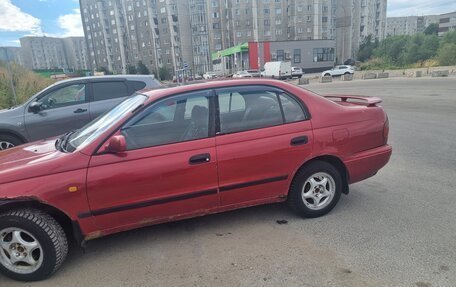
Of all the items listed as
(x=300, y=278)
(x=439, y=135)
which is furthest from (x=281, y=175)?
(x=439, y=135)

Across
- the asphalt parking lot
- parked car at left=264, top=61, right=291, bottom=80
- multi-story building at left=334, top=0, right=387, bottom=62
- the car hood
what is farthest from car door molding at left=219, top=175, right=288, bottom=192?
multi-story building at left=334, top=0, right=387, bottom=62

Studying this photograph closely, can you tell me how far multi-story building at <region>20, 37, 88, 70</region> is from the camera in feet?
316

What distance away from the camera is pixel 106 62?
97625 mm

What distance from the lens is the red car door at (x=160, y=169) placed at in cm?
289

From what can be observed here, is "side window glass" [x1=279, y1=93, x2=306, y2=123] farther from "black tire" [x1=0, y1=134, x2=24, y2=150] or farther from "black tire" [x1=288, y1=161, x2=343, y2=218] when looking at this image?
"black tire" [x1=0, y1=134, x2=24, y2=150]

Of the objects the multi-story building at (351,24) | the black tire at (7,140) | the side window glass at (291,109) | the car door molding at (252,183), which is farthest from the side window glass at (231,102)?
the multi-story building at (351,24)

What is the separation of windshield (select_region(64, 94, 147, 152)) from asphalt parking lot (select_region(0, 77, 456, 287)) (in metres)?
1.10

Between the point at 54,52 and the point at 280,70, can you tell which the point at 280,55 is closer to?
the point at 280,70

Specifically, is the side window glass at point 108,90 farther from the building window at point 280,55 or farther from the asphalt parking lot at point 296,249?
the building window at point 280,55

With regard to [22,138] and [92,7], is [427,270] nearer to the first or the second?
[22,138]

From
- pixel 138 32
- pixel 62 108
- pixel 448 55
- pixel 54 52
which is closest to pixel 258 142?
pixel 62 108

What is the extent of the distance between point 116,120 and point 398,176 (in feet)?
13.6

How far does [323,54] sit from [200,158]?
6406 centimetres

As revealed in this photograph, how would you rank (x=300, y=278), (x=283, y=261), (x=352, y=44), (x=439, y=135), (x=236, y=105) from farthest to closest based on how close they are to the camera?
(x=352, y=44) → (x=439, y=135) → (x=236, y=105) → (x=283, y=261) → (x=300, y=278)
